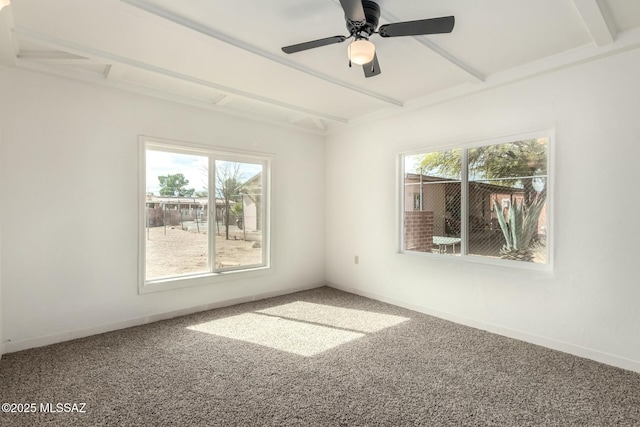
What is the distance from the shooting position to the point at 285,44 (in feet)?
8.72

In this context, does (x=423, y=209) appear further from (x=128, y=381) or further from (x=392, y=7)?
(x=128, y=381)

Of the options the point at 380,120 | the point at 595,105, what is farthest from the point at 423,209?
the point at 595,105

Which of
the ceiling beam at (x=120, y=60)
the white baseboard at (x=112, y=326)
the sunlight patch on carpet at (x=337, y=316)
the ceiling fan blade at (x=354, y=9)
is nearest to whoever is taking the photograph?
the ceiling fan blade at (x=354, y=9)

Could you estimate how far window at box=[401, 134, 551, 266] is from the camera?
3162 mm

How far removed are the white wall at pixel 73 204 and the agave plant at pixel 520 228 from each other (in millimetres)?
3492

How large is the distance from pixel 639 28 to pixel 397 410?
325cm

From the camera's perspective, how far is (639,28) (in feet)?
8.00

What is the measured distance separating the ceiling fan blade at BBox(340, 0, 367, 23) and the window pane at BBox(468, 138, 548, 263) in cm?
224

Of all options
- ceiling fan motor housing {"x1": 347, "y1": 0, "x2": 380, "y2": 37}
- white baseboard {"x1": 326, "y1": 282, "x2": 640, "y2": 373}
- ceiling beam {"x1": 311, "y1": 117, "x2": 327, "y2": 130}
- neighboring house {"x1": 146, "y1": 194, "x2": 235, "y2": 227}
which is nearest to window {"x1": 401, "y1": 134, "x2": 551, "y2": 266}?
white baseboard {"x1": 326, "y1": 282, "x2": 640, "y2": 373}

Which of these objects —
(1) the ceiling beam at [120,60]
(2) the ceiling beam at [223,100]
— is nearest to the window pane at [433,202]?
(1) the ceiling beam at [120,60]

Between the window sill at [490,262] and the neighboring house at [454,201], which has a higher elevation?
the neighboring house at [454,201]

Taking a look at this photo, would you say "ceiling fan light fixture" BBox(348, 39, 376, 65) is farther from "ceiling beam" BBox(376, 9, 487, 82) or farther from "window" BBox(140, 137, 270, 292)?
"window" BBox(140, 137, 270, 292)

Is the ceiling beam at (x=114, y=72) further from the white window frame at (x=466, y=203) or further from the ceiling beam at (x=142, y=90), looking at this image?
the white window frame at (x=466, y=203)

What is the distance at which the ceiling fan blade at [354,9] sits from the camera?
177 cm
